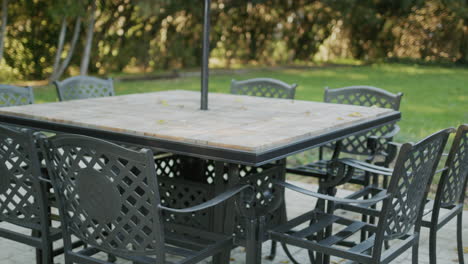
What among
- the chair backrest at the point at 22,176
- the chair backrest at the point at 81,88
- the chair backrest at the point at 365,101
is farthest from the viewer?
the chair backrest at the point at 81,88

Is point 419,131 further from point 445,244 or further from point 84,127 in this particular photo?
point 84,127

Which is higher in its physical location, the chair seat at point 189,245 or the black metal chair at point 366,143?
the black metal chair at point 366,143

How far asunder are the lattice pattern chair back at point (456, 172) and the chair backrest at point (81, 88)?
3.04 m

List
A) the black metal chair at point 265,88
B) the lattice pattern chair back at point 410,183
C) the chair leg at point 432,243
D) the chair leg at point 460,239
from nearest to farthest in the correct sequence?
the lattice pattern chair back at point 410,183 → the chair leg at point 432,243 → the chair leg at point 460,239 → the black metal chair at point 265,88

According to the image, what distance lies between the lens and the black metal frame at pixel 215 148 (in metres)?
2.59

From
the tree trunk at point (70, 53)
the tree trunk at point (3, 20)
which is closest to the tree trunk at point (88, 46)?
the tree trunk at point (70, 53)

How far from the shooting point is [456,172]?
332 cm

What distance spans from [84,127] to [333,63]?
15505mm

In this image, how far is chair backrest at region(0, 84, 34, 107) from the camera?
452 cm

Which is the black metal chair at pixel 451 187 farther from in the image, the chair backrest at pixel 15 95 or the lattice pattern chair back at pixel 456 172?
the chair backrest at pixel 15 95

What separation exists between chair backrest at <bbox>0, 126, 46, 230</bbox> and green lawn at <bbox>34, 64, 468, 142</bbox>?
5659 mm

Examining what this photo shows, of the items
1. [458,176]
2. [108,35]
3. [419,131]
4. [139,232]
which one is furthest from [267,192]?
[108,35]

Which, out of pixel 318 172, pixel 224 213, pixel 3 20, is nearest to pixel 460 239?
pixel 318 172

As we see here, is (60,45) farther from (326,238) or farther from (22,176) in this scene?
(326,238)
